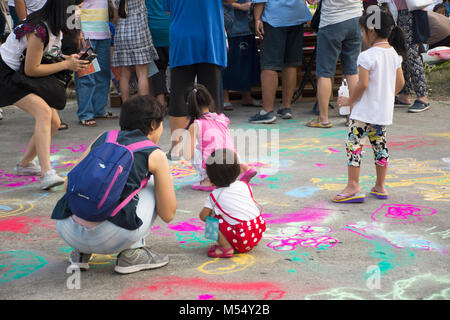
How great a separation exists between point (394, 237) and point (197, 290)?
1284 millimetres

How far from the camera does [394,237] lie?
3.25 meters

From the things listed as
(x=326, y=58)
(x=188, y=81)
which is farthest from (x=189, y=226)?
(x=326, y=58)

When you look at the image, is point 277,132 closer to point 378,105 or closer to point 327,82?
point 327,82

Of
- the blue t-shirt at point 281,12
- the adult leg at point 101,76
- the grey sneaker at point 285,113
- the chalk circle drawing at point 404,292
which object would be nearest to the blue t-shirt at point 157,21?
the adult leg at point 101,76

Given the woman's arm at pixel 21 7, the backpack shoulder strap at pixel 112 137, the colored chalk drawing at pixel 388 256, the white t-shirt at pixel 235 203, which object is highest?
the woman's arm at pixel 21 7

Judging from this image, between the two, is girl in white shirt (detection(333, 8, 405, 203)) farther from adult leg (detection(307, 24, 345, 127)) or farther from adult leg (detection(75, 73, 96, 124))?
adult leg (detection(75, 73, 96, 124))

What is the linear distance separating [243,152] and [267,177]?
0.92m

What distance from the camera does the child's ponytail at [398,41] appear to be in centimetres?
401

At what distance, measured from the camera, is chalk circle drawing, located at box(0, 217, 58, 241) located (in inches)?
132

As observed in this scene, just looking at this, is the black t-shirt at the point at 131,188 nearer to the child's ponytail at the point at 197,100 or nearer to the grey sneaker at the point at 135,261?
the grey sneaker at the point at 135,261

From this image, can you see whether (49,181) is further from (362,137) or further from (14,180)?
(362,137)

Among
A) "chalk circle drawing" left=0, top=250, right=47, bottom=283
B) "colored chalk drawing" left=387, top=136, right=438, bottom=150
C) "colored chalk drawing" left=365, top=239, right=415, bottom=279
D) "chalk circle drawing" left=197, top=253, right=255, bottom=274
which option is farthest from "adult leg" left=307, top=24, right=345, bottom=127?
"chalk circle drawing" left=0, top=250, right=47, bottom=283

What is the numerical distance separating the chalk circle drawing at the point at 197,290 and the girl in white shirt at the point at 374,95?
148 cm

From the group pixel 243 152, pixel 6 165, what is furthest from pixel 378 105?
pixel 6 165
